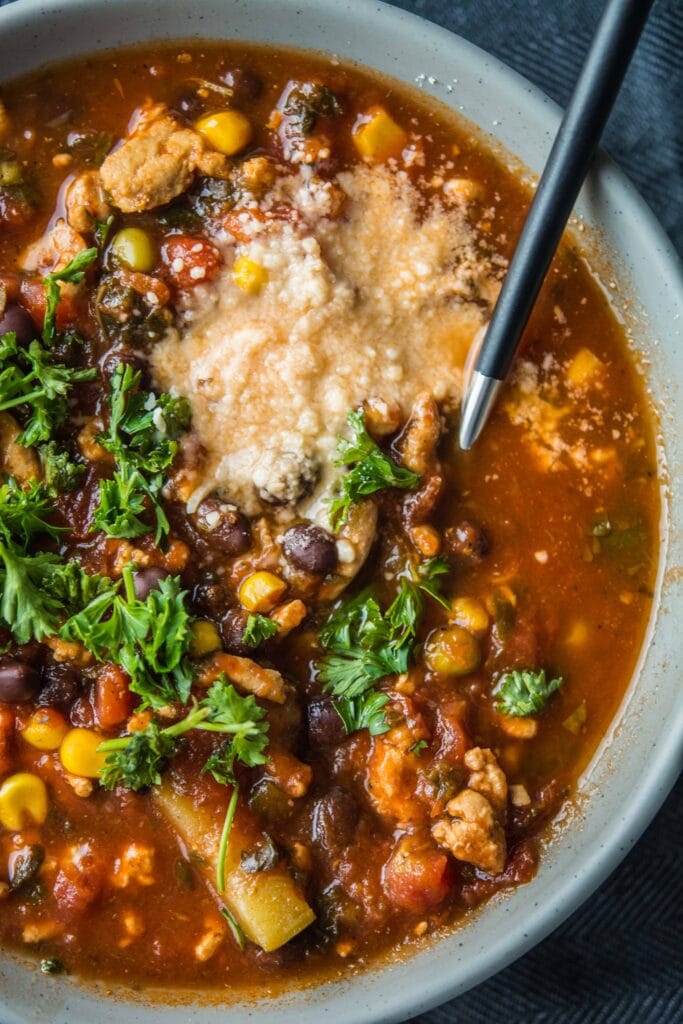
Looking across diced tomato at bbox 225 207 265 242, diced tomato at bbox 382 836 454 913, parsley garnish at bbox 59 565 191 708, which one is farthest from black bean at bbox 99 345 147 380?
diced tomato at bbox 382 836 454 913

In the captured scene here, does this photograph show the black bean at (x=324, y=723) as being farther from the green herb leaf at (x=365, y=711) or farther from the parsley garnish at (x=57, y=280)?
the parsley garnish at (x=57, y=280)

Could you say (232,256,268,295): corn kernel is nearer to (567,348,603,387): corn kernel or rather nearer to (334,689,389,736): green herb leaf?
(567,348,603,387): corn kernel

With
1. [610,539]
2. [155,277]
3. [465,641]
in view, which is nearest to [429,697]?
[465,641]

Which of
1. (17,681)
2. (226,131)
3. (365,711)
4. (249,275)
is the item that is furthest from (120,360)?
(365,711)

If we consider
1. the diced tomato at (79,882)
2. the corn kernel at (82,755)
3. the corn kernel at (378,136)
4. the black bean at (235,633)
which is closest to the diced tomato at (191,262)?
the corn kernel at (378,136)

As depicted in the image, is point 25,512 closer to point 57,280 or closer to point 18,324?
point 18,324

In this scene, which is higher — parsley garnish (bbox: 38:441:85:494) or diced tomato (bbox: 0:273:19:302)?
diced tomato (bbox: 0:273:19:302)
